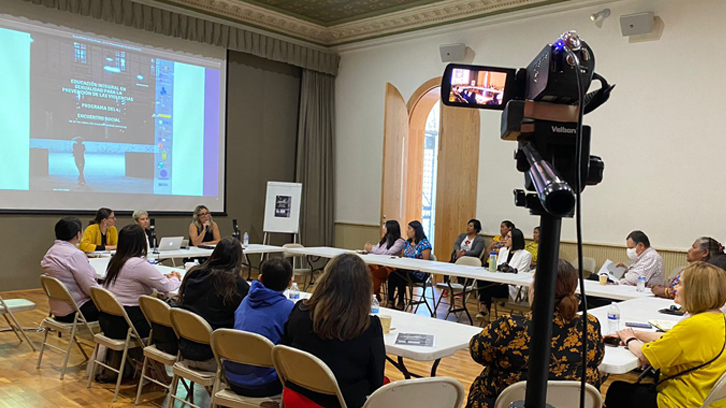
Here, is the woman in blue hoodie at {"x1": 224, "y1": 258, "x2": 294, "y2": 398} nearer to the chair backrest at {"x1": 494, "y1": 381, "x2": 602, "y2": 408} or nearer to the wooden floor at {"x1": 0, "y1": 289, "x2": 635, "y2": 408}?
the wooden floor at {"x1": 0, "y1": 289, "x2": 635, "y2": 408}

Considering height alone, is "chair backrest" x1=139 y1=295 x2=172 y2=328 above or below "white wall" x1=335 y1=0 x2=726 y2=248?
below

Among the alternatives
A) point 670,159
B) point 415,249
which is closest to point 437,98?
point 415,249

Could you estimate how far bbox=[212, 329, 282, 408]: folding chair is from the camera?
99.1 inches

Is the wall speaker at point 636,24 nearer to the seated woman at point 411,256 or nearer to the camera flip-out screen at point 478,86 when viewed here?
the seated woman at point 411,256

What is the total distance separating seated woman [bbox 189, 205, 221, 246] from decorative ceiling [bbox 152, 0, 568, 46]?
2937 mm

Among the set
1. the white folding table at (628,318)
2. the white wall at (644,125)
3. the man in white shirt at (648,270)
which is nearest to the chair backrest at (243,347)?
the white folding table at (628,318)

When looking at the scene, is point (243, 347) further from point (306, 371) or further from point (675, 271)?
point (675, 271)

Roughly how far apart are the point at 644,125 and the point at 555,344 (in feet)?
17.2

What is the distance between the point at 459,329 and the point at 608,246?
437cm

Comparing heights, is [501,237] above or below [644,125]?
below

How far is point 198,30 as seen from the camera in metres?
8.10

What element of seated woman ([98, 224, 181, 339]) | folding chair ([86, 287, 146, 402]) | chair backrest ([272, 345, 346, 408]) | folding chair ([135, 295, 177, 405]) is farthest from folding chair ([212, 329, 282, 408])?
seated woman ([98, 224, 181, 339])

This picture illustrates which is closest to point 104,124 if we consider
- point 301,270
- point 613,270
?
point 301,270

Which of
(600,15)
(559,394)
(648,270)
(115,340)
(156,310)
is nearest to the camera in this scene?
(559,394)
